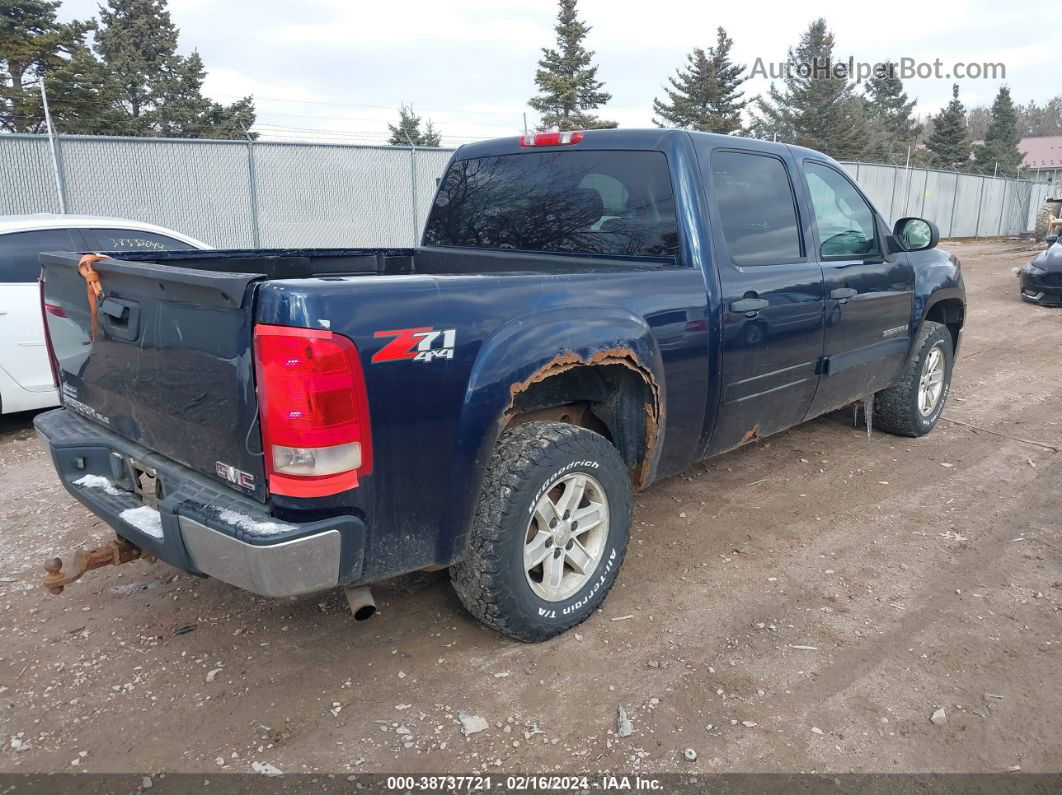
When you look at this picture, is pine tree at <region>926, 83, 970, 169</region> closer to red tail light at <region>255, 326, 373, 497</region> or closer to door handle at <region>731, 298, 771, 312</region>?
door handle at <region>731, 298, 771, 312</region>

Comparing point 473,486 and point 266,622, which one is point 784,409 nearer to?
point 473,486

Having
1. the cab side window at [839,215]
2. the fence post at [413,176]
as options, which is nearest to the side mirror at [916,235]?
the cab side window at [839,215]

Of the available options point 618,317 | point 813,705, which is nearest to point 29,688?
point 618,317

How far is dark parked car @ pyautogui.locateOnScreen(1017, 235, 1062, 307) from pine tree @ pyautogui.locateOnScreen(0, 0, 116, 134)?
26.5 metres

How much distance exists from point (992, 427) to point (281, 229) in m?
12.2

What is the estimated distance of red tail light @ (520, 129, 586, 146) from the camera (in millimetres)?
3830

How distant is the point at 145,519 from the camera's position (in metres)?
2.66

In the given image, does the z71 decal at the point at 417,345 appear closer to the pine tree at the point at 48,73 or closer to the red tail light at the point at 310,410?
the red tail light at the point at 310,410

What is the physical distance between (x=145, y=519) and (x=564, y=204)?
7.70 feet

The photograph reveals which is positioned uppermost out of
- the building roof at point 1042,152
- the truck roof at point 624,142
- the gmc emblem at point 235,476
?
the building roof at point 1042,152

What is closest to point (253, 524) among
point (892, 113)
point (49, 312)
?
point (49, 312)

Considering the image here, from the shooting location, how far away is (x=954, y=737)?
2.56m

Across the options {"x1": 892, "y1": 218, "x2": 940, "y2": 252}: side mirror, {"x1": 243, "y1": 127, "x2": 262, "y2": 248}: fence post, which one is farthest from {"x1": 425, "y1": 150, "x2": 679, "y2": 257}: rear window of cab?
{"x1": 243, "y1": 127, "x2": 262, "y2": 248}: fence post

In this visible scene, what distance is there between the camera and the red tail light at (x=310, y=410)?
7.23ft
